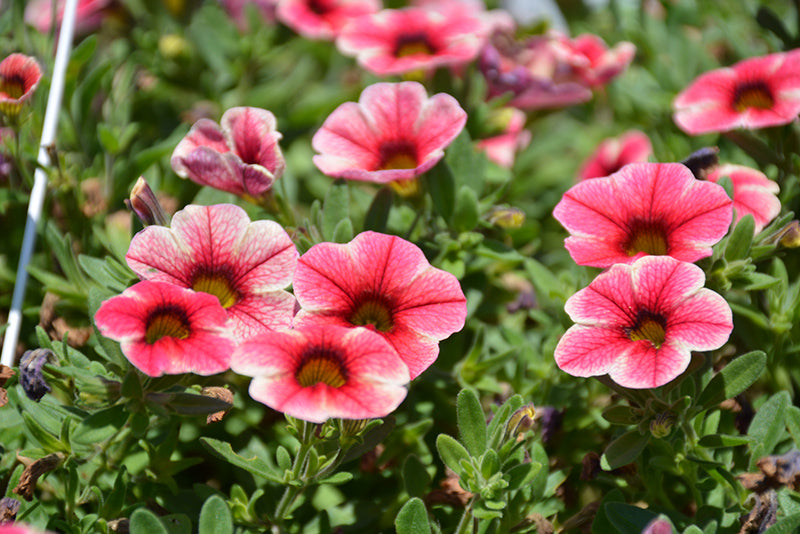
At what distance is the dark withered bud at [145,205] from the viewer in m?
1.33

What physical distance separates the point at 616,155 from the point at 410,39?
71 centimetres

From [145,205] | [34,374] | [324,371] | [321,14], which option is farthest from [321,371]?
[321,14]

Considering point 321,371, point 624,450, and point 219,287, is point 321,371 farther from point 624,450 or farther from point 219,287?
point 624,450

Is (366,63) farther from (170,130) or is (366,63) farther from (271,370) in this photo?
(271,370)

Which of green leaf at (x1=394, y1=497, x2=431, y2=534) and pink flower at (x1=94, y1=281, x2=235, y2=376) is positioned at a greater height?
pink flower at (x1=94, y1=281, x2=235, y2=376)

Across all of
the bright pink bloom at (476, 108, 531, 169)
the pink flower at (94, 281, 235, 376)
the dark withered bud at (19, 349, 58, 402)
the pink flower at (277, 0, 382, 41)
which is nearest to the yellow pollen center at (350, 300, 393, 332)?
the pink flower at (94, 281, 235, 376)

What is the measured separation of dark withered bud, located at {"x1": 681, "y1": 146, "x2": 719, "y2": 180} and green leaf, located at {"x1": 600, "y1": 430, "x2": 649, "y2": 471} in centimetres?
56

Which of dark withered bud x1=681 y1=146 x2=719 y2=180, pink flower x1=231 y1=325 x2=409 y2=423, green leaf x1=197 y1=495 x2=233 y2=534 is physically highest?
dark withered bud x1=681 y1=146 x2=719 y2=180

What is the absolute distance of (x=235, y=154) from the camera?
152 centimetres

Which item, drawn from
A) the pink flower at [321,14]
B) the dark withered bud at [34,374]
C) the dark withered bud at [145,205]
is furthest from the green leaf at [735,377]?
the pink flower at [321,14]

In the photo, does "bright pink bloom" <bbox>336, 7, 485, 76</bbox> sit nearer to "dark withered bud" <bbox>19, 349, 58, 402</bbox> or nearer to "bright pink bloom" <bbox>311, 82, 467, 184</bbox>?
"bright pink bloom" <bbox>311, 82, 467, 184</bbox>

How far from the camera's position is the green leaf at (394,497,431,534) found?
1304 mm

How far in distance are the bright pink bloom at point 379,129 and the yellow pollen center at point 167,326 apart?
0.48m

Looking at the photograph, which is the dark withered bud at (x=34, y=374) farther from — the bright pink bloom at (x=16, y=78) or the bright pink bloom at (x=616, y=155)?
the bright pink bloom at (x=616, y=155)
